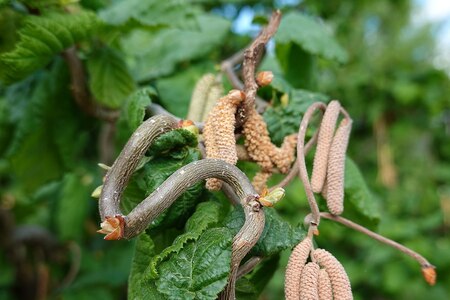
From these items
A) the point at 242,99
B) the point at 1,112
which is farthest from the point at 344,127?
the point at 1,112

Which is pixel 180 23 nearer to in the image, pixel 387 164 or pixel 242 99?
pixel 242 99

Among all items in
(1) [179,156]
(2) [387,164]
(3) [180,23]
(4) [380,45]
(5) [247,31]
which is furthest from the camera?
(4) [380,45]

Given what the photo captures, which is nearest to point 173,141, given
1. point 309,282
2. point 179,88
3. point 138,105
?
point 138,105

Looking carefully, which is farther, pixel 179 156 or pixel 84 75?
pixel 84 75

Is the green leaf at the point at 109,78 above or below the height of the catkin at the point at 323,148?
below

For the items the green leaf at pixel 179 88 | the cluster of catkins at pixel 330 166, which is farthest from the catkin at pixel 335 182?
the green leaf at pixel 179 88

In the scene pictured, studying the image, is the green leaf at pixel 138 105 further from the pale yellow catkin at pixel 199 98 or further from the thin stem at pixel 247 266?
the thin stem at pixel 247 266
